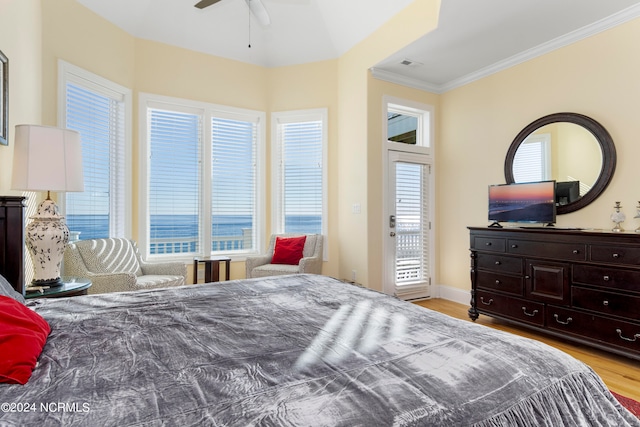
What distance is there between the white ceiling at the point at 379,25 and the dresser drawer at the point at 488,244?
6.54 feet

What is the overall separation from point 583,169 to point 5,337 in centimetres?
406

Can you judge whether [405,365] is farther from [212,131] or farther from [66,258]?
[212,131]

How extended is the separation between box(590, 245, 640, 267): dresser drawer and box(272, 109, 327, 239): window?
2895mm

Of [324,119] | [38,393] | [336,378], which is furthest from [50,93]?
[336,378]

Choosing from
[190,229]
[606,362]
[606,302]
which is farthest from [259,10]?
[606,362]

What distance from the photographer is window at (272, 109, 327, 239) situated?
4703 mm

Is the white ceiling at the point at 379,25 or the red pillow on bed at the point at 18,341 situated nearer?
the red pillow on bed at the point at 18,341

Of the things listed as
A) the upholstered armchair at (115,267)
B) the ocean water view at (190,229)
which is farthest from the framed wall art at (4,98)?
the ocean water view at (190,229)

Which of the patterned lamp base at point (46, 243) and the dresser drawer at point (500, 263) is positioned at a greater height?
the patterned lamp base at point (46, 243)

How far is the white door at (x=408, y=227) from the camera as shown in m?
4.29

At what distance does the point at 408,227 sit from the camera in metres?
4.45

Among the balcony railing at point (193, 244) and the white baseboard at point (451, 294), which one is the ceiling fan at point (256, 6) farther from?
the white baseboard at point (451, 294)

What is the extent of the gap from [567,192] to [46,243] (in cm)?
441

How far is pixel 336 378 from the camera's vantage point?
2.89ft
